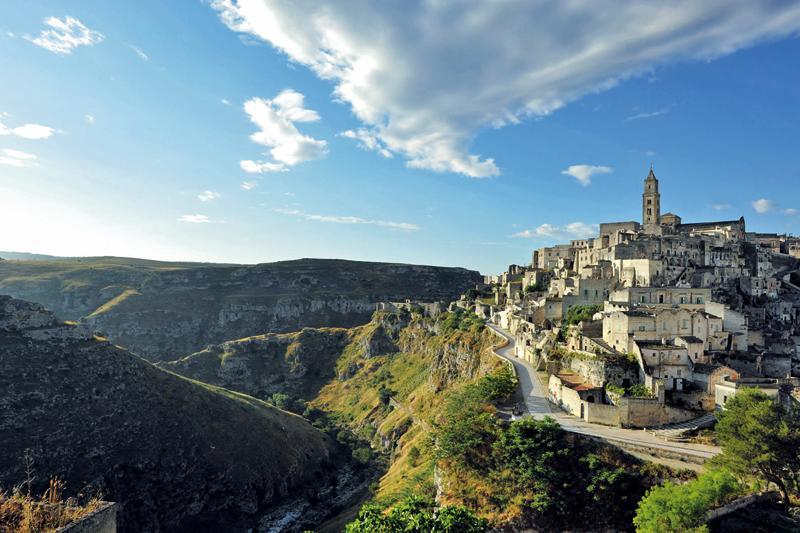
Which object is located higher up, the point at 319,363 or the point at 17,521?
the point at 17,521

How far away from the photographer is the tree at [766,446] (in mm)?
26531

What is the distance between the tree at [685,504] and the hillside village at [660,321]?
35.6 feet

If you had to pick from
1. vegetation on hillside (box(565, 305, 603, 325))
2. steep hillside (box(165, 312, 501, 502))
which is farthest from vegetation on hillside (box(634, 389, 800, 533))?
steep hillside (box(165, 312, 501, 502))

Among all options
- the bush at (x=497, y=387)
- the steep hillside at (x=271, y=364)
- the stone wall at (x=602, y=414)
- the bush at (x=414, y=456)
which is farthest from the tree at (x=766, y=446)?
the steep hillside at (x=271, y=364)

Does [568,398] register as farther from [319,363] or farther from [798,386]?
[319,363]

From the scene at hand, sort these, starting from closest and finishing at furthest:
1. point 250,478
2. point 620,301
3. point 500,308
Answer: point 620,301 → point 250,478 → point 500,308

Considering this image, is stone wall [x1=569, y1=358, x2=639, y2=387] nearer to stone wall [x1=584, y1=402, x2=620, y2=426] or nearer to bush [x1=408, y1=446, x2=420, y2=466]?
stone wall [x1=584, y1=402, x2=620, y2=426]

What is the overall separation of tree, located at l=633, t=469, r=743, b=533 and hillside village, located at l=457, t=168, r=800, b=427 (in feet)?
35.6

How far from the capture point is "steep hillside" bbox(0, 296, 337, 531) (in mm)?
57469

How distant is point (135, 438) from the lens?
2506 inches

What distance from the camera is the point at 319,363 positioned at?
12744 cm

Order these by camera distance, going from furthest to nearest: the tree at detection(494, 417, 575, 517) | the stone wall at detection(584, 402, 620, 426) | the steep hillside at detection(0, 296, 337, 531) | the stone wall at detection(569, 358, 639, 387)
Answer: the steep hillside at detection(0, 296, 337, 531)
the stone wall at detection(569, 358, 639, 387)
the stone wall at detection(584, 402, 620, 426)
the tree at detection(494, 417, 575, 517)

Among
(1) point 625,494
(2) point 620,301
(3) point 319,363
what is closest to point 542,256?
(2) point 620,301

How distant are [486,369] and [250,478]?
40646 mm
